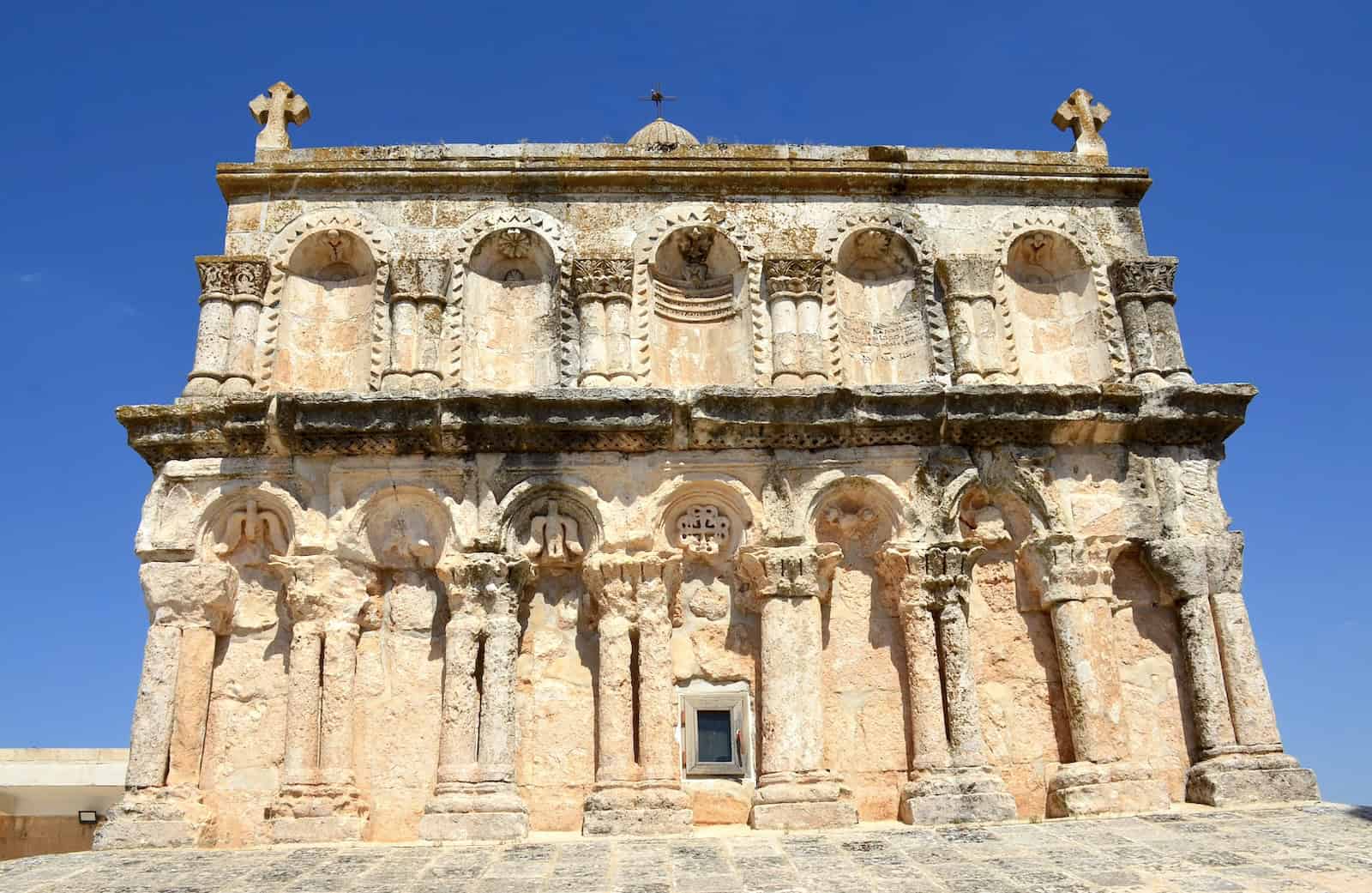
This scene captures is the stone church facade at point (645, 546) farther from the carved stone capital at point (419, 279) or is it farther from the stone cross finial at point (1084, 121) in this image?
the stone cross finial at point (1084, 121)

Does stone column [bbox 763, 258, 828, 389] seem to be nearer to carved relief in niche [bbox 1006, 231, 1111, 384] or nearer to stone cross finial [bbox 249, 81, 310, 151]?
carved relief in niche [bbox 1006, 231, 1111, 384]

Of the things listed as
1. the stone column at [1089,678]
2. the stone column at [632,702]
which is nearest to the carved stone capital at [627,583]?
the stone column at [632,702]

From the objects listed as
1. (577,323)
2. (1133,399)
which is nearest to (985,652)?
(1133,399)

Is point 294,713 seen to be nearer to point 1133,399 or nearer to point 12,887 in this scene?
point 12,887

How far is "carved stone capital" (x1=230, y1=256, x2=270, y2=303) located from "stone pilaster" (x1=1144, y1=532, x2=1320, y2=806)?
27.5 feet

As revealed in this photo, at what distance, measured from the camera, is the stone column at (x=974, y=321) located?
35.9 feet

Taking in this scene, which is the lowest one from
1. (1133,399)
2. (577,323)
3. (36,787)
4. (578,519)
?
(36,787)

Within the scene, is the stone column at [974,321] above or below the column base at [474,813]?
above

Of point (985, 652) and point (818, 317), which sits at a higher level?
point (818, 317)

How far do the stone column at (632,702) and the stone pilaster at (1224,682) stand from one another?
14.0 feet

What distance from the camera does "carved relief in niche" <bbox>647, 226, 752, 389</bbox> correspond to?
1116cm

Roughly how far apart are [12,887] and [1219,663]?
916 centimetres

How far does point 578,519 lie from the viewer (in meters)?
10.1

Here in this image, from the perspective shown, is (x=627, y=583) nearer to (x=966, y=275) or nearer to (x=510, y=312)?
(x=510, y=312)
